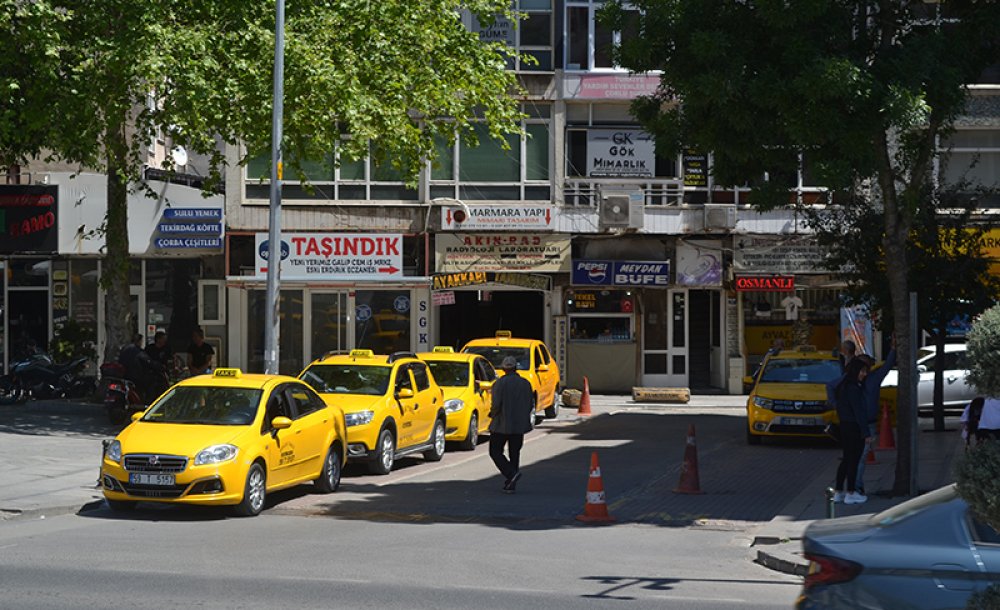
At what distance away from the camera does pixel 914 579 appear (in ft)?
22.5

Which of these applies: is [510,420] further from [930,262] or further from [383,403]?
[930,262]

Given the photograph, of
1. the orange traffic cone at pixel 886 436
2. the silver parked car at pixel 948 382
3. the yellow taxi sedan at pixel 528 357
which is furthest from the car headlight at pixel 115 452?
the silver parked car at pixel 948 382

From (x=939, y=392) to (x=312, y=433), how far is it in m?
13.5

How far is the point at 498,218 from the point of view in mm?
32031

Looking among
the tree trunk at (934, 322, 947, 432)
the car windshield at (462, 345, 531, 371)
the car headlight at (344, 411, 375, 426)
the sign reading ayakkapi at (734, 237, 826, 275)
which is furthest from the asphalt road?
the sign reading ayakkapi at (734, 237, 826, 275)

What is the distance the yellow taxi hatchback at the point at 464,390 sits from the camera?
71.6 feet

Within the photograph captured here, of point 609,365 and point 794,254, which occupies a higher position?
point 794,254

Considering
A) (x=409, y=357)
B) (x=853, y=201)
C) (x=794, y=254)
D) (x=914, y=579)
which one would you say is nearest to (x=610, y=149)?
(x=794, y=254)

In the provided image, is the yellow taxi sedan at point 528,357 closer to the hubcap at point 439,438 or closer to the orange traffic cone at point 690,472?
the hubcap at point 439,438

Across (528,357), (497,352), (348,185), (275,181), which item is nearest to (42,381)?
(275,181)

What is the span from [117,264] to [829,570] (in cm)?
1966

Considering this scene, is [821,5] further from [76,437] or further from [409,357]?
[76,437]

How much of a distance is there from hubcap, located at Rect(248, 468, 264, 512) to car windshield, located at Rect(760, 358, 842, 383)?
11692mm

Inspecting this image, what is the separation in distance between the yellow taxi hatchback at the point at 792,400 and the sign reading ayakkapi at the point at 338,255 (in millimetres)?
11412
